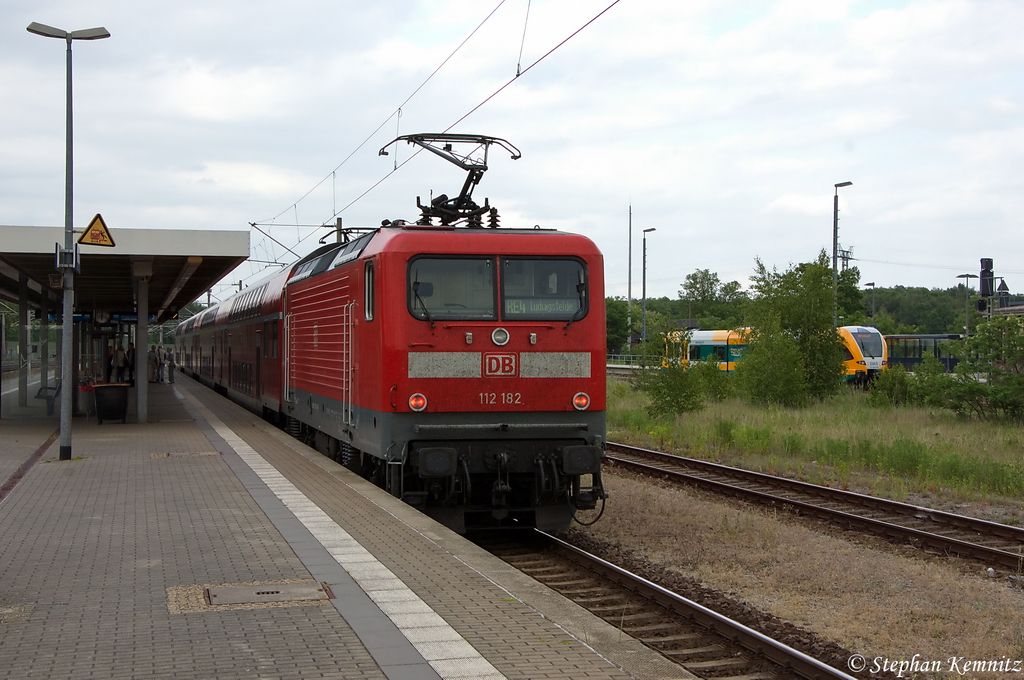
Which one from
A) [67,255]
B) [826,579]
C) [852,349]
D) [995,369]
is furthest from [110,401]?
[852,349]

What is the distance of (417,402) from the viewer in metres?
9.34

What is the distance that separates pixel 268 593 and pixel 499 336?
3.92m

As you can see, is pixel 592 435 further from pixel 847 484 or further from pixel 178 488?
pixel 847 484

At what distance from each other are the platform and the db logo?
158 cm

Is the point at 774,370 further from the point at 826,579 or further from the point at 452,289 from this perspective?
the point at 826,579

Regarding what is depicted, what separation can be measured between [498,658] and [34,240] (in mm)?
14741

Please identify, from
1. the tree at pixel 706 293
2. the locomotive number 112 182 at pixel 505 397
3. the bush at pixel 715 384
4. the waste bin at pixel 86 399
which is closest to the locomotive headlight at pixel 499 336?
the locomotive number 112 182 at pixel 505 397

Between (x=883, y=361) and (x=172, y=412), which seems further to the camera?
(x=883, y=361)

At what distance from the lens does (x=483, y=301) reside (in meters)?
9.60

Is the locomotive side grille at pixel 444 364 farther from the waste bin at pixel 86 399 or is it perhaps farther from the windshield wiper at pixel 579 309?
the waste bin at pixel 86 399

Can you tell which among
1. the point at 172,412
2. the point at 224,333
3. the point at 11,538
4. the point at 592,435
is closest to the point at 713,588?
the point at 592,435

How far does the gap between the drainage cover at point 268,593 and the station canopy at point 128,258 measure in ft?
35.0

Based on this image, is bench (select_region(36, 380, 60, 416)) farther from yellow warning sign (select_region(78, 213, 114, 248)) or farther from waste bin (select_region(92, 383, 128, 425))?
yellow warning sign (select_region(78, 213, 114, 248))

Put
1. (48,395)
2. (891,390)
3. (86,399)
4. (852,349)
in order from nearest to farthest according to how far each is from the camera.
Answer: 1. (48,395)
2. (86,399)
3. (891,390)
4. (852,349)
